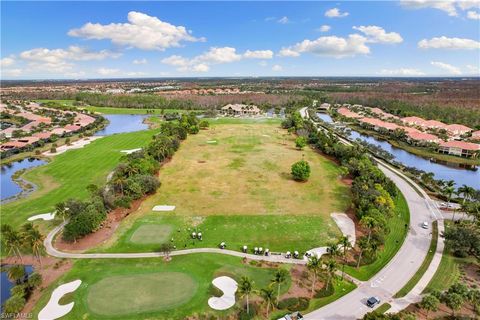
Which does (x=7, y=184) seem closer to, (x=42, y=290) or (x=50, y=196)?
(x=50, y=196)

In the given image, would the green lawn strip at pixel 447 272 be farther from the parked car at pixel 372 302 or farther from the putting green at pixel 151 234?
the putting green at pixel 151 234

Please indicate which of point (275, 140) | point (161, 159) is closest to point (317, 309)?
point (161, 159)

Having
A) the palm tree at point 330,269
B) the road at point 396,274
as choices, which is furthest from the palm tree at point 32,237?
the palm tree at point 330,269

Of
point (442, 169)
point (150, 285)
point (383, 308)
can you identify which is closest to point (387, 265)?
point (383, 308)

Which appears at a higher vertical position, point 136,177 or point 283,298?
point 136,177

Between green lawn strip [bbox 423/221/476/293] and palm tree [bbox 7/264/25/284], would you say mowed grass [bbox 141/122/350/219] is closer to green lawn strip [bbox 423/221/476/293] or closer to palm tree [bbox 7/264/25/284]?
green lawn strip [bbox 423/221/476/293]
